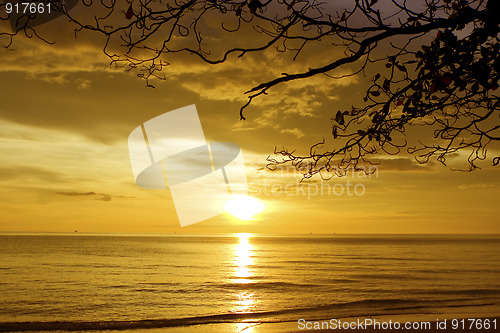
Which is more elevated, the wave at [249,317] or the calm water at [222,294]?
the calm water at [222,294]

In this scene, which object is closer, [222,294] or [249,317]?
[249,317]

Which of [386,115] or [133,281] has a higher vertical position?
[386,115]

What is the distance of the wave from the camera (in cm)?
1530

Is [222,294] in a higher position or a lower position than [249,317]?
higher

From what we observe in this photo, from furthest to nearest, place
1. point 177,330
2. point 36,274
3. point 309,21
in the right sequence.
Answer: point 36,274, point 177,330, point 309,21

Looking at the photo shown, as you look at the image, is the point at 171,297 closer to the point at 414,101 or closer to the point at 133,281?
the point at 133,281

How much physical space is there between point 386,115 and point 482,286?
25972mm

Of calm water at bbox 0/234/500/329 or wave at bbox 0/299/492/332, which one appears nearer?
wave at bbox 0/299/492/332

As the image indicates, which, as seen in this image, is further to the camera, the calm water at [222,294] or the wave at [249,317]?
the calm water at [222,294]

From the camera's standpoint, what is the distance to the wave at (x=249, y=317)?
15.3 m

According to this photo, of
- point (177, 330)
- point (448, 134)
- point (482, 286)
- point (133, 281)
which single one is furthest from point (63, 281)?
point (448, 134)

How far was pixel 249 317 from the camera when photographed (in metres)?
16.7

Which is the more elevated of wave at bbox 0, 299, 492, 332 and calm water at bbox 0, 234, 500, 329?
calm water at bbox 0, 234, 500, 329

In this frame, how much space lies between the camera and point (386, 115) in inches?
149
